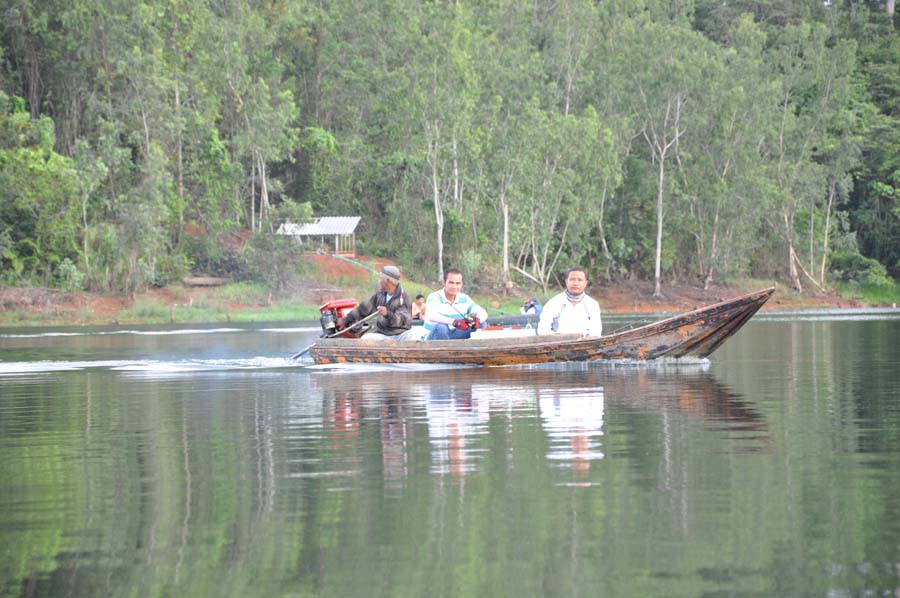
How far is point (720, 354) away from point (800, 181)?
161 feet

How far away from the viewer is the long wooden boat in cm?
2230

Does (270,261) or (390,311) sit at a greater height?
(270,261)

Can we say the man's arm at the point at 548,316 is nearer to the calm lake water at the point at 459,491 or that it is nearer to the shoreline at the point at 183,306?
the calm lake water at the point at 459,491

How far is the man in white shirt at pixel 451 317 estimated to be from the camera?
2320 centimetres

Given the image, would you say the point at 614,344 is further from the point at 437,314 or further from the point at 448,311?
the point at 437,314

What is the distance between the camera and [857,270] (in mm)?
77812

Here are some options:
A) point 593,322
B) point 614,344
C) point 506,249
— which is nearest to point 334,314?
point 593,322

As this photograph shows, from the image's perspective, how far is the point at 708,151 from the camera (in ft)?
240

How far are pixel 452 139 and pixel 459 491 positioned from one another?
2177 inches

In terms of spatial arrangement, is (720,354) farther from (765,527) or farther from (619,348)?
(765,527)

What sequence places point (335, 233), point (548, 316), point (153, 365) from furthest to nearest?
point (335, 233) < point (153, 365) < point (548, 316)

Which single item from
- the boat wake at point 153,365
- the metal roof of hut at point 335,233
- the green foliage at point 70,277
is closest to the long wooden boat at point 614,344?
the boat wake at point 153,365

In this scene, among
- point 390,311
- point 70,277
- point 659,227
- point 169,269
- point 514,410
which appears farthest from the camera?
point 659,227

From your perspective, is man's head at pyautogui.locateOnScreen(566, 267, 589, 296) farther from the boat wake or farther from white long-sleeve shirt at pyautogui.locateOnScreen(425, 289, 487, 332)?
the boat wake
